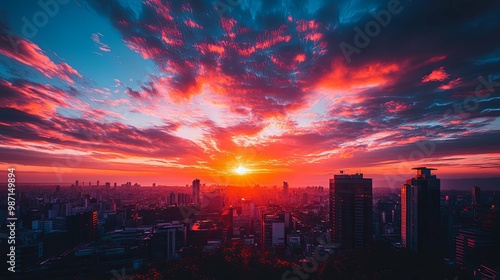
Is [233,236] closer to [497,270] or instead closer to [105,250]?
[105,250]

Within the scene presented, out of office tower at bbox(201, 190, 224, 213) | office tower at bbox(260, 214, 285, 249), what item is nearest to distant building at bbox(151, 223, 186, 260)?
office tower at bbox(260, 214, 285, 249)

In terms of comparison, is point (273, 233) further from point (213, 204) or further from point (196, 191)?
point (196, 191)

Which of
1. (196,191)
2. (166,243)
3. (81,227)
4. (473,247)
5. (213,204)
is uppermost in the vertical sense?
(196,191)

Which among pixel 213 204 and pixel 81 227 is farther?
pixel 213 204

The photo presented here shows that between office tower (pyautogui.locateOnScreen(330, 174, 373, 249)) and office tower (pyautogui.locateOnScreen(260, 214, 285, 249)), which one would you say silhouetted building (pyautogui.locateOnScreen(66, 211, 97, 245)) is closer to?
office tower (pyautogui.locateOnScreen(260, 214, 285, 249))

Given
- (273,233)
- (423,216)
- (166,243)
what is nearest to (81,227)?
(166,243)

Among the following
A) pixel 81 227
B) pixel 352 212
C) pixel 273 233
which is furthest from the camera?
pixel 81 227

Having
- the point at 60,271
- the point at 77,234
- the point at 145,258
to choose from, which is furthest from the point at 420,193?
the point at 77,234
